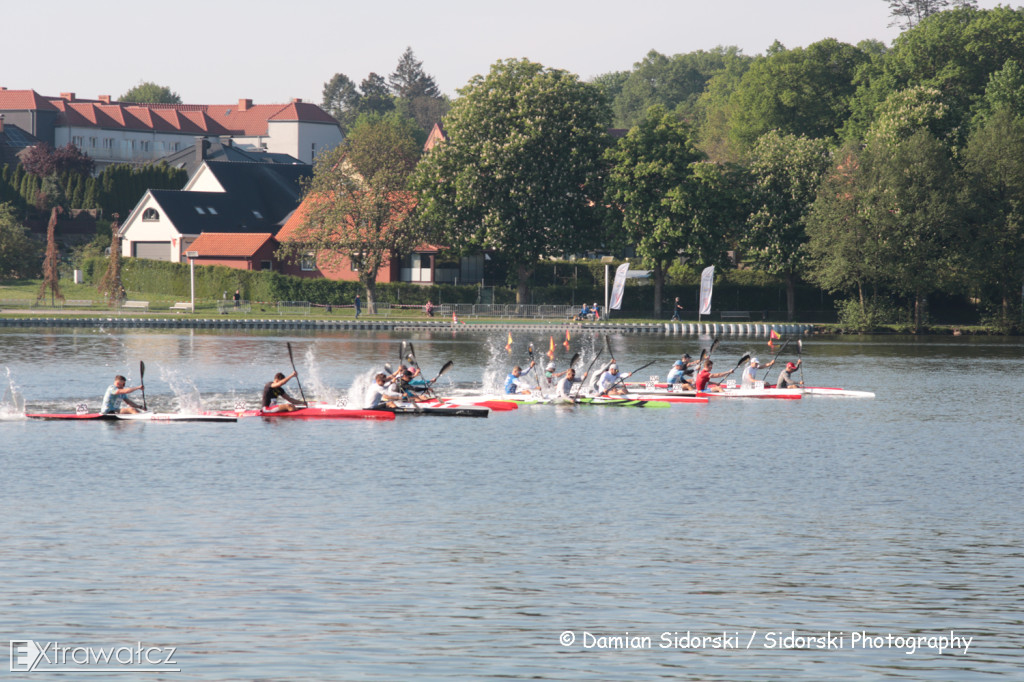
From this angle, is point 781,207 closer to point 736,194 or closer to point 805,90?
point 736,194

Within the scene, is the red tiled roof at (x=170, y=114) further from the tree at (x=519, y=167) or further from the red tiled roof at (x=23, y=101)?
the tree at (x=519, y=167)

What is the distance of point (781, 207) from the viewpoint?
86.8 metres

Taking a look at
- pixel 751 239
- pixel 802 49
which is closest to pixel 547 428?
pixel 751 239

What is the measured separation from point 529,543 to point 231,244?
269ft

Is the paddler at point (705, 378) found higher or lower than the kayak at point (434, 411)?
higher

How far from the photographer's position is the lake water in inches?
650

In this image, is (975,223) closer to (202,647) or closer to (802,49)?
(802,49)

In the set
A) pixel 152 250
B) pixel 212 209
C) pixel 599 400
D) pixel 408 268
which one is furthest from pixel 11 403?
pixel 212 209

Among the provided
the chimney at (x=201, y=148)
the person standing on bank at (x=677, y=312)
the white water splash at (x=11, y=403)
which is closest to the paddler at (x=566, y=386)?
the white water splash at (x=11, y=403)

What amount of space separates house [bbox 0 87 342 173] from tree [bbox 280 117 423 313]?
69.5 metres

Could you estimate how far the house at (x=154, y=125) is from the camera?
538ft

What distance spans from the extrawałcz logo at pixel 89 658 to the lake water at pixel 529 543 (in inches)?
9.8

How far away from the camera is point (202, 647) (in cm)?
1627

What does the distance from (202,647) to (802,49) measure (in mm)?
106505
